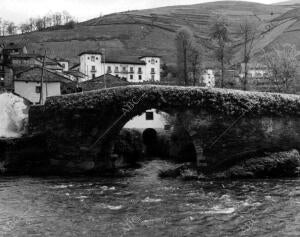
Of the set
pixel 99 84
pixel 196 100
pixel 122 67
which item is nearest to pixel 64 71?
pixel 122 67

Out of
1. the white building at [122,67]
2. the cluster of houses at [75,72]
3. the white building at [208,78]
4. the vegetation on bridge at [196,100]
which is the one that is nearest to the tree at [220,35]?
the cluster of houses at [75,72]

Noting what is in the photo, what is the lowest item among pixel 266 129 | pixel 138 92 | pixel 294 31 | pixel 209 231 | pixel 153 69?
pixel 209 231

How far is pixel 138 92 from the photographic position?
38562 mm

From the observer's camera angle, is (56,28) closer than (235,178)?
No

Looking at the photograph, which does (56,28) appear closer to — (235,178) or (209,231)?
(235,178)

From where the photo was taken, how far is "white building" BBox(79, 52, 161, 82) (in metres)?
111

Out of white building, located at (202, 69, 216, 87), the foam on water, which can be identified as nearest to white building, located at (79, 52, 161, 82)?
white building, located at (202, 69, 216, 87)

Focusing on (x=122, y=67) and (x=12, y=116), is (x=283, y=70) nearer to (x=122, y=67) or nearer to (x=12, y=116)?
(x=12, y=116)

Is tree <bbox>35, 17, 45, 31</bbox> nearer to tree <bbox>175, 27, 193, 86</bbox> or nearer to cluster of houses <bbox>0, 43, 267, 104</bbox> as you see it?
cluster of houses <bbox>0, 43, 267, 104</bbox>

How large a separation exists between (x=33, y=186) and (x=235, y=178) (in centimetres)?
1332

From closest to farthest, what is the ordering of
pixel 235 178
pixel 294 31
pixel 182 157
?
pixel 235 178 → pixel 182 157 → pixel 294 31

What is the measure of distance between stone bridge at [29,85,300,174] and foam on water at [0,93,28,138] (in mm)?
5629

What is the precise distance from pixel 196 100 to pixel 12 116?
1635 cm

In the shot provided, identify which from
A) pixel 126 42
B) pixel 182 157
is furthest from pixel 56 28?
pixel 182 157
